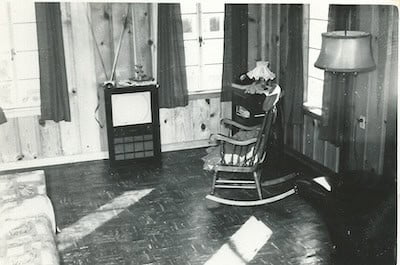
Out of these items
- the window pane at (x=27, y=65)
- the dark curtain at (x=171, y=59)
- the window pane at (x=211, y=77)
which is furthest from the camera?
the window pane at (x=211, y=77)

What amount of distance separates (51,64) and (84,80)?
379 millimetres

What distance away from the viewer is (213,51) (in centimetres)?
565

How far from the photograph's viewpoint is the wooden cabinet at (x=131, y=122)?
5113 mm

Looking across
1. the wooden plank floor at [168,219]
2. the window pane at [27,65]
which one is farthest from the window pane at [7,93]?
the wooden plank floor at [168,219]

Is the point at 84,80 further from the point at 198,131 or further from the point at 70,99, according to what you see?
the point at 198,131

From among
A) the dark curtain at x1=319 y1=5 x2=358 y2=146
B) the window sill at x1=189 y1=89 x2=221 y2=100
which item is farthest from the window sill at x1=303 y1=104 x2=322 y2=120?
the window sill at x1=189 y1=89 x2=221 y2=100

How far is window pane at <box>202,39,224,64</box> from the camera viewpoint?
562 cm

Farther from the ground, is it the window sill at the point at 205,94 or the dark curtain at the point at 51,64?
the dark curtain at the point at 51,64

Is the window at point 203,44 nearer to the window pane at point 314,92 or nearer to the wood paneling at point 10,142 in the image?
the window pane at point 314,92

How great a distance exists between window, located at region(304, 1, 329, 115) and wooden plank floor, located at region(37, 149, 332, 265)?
2.14 feet

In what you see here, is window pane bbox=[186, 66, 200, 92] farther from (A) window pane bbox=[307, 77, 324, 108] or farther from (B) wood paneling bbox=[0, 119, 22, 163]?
(B) wood paneling bbox=[0, 119, 22, 163]

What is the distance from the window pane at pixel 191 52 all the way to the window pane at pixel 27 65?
1.53 metres

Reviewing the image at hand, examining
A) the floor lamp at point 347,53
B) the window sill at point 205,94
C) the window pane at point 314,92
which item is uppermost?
the floor lamp at point 347,53

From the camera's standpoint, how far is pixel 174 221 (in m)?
3.94
